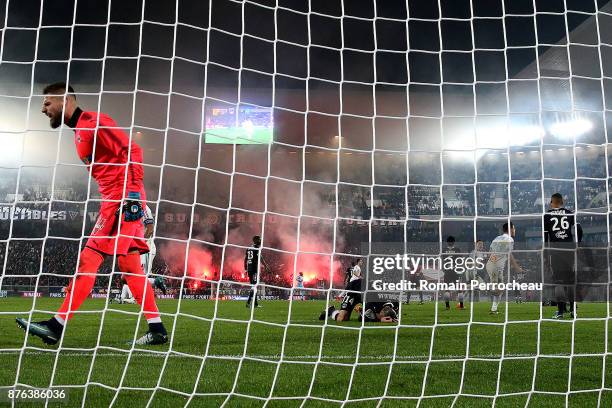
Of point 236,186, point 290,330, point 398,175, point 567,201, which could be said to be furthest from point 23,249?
point 567,201

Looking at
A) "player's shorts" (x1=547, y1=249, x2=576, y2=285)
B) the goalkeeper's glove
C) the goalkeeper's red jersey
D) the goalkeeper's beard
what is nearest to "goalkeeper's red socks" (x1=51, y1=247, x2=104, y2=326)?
the goalkeeper's glove

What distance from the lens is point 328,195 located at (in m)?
21.1

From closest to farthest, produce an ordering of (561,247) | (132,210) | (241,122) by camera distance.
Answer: (132,210), (561,247), (241,122)

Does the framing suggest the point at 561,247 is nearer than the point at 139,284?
No

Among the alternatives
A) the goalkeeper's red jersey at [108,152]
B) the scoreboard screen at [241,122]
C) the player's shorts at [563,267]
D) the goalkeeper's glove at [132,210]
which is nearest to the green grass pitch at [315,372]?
the goalkeeper's glove at [132,210]

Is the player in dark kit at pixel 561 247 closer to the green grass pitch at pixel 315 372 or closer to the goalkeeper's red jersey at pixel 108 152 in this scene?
the green grass pitch at pixel 315 372

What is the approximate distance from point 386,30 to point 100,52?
361 inches

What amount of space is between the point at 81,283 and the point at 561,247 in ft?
21.3

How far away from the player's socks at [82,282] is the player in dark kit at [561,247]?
18.4 ft

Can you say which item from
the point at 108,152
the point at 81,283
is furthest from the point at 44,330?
the point at 108,152

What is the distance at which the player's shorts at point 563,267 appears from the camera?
887cm

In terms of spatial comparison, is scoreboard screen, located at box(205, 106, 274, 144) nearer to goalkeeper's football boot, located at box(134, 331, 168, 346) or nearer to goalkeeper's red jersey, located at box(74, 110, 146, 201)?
goalkeeper's red jersey, located at box(74, 110, 146, 201)

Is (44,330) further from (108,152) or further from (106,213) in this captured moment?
(108,152)

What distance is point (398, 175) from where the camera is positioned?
1986 centimetres
